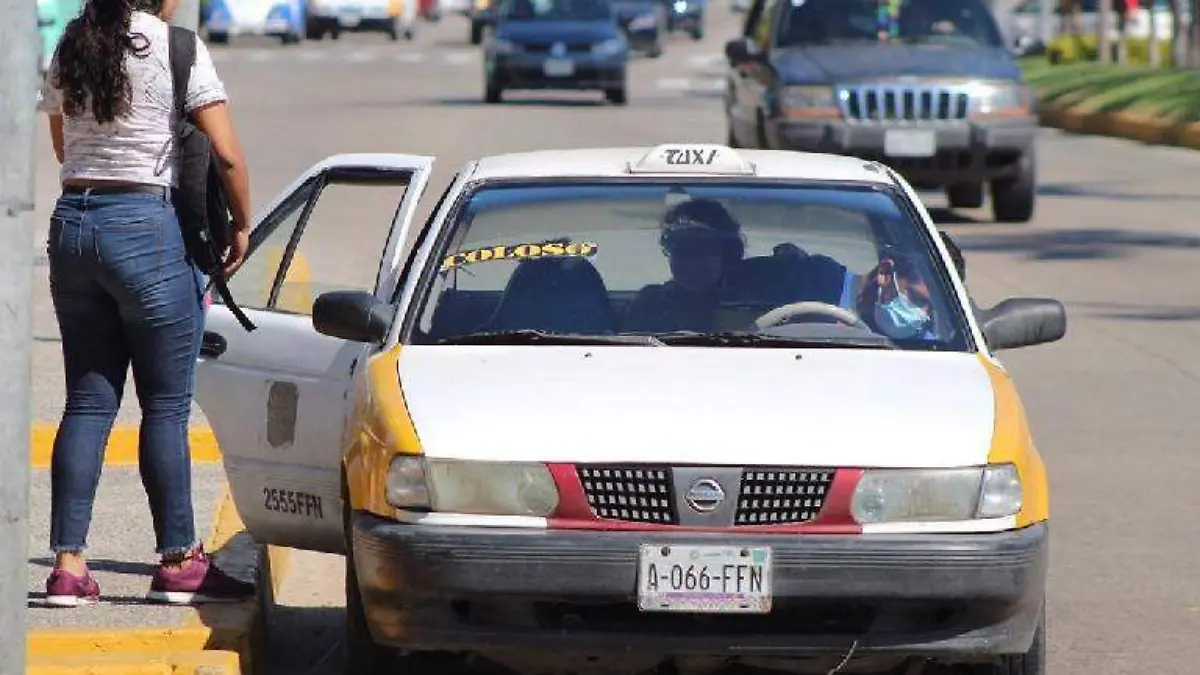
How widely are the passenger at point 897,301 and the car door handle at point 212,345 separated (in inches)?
68.3

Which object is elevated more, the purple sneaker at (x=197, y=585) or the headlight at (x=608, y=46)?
the purple sneaker at (x=197, y=585)

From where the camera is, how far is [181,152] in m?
6.72

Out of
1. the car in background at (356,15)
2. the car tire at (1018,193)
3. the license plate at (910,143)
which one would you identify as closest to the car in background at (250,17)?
the car in background at (356,15)

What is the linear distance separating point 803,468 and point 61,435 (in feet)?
6.65

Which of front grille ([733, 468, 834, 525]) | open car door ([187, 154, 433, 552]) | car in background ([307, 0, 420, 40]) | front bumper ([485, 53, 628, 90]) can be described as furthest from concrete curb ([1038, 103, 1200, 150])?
car in background ([307, 0, 420, 40])

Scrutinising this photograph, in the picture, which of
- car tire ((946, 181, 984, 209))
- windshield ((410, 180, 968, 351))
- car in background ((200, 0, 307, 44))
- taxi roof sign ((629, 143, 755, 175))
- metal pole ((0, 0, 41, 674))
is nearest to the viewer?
metal pole ((0, 0, 41, 674))

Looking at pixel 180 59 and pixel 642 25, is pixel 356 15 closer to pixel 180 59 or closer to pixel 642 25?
pixel 642 25

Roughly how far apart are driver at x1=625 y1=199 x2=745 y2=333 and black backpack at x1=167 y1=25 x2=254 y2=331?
1021 millimetres

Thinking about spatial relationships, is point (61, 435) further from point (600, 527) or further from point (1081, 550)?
point (1081, 550)

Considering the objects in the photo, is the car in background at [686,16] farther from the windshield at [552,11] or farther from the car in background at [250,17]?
the windshield at [552,11]

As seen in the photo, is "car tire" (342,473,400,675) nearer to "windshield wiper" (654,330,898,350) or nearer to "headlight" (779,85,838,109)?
"windshield wiper" (654,330,898,350)

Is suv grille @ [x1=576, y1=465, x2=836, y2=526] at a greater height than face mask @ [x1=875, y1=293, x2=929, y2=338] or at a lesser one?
lesser

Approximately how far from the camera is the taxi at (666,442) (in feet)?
19.1

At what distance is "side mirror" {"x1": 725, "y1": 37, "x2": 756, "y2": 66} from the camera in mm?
20688
